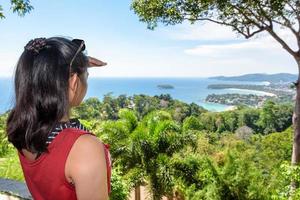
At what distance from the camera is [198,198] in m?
13.0

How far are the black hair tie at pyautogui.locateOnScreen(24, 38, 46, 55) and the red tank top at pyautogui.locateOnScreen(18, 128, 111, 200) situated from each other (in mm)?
274

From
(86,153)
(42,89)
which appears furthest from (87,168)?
(42,89)

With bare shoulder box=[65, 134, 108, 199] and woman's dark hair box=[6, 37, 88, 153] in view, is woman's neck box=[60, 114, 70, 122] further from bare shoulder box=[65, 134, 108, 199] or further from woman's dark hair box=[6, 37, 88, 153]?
bare shoulder box=[65, 134, 108, 199]

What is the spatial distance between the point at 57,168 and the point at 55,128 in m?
0.13

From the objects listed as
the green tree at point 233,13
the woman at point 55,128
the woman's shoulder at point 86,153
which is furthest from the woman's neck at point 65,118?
the green tree at point 233,13

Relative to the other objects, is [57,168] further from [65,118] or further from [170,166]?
[170,166]

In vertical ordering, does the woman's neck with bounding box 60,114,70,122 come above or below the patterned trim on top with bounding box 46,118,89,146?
above

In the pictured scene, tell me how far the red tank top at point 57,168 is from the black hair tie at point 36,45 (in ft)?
0.90

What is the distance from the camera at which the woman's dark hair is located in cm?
126

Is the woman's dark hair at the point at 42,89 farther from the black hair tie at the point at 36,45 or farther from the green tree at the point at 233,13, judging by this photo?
the green tree at the point at 233,13

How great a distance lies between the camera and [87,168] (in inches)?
44.3

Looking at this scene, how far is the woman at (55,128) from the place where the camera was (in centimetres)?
115

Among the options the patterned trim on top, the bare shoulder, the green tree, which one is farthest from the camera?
the green tree

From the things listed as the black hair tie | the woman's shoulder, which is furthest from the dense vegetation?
the woman's shoulder
